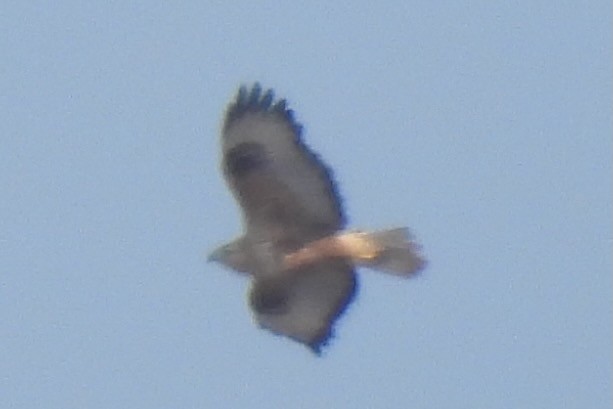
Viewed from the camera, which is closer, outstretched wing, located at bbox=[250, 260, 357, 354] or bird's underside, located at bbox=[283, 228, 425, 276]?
bird's underside, located at bbox=[283, 228, 425, 276]

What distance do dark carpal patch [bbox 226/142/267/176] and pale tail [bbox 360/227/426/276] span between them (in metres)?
0.79

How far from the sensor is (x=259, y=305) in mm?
22453

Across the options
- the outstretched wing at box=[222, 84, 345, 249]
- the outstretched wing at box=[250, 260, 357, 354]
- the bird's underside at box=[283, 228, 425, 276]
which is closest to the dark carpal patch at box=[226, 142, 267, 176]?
the outstretched wing at box=[222, 84, 345, 249]

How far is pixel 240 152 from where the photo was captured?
22000mm

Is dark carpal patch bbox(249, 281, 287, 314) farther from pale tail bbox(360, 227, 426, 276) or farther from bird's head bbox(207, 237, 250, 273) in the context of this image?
pale tail bbox(360, 227, 426, 276)

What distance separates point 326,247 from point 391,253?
1.45ft

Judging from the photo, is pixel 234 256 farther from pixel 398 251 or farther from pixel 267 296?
pixel 398 251

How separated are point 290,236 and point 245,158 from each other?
23.0 inches

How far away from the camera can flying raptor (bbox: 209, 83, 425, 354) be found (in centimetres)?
2188

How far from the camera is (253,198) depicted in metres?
22.2

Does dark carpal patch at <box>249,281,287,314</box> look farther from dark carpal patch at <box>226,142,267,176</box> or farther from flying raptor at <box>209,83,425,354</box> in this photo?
dark carpal patch at <box>226,142,267,176</box>

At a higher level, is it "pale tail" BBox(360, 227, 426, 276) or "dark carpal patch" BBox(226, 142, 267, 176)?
"dark carpal patch" BBox(226, 142, 267, 176)

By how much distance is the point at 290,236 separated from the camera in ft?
72.9

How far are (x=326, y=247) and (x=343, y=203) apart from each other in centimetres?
37
